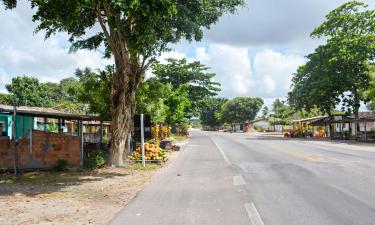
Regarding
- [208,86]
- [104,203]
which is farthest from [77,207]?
[208,86]

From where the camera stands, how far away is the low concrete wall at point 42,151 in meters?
16.4

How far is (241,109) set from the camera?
124750 mm

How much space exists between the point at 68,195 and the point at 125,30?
7.02 meters

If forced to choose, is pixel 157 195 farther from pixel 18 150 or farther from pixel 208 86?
pixel 208 86

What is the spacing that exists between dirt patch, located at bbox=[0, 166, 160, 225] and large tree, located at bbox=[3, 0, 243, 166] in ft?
8.66

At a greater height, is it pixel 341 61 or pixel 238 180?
pixel 341 61

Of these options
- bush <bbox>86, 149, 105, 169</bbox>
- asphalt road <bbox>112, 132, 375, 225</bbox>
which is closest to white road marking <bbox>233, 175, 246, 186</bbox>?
asphalt road <bbox>112, 132, 375, 225</bbox>

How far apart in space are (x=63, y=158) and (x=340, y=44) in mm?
37177

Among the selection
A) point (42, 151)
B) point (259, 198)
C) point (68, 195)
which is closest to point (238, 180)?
point (259, 198)

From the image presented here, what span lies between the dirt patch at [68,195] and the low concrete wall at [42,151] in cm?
86

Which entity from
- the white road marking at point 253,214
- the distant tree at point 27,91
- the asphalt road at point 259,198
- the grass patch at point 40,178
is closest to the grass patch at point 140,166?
the asphalt road at point 259,198

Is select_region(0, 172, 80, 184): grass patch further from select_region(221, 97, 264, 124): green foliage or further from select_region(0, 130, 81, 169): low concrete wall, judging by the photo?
select_region(221, 97, 264, 124): green foliage

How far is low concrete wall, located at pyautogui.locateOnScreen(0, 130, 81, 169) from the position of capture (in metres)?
16.4

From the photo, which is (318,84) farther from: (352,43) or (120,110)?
(120,110)
